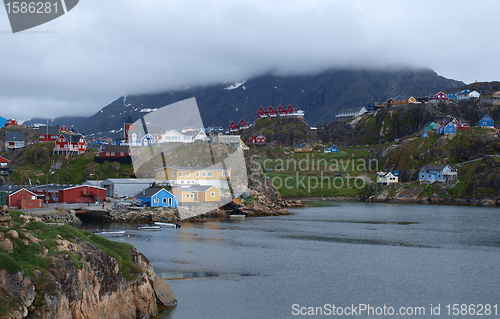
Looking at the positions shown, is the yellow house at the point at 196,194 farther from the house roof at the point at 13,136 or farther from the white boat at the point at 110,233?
the house roof at the point at 13,136

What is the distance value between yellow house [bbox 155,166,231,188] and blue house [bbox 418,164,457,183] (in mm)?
60321

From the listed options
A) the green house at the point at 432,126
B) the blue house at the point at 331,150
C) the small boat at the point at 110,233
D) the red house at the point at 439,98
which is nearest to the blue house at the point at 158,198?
the small boat at the point at 110,233

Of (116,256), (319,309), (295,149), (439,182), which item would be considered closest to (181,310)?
(116,256)

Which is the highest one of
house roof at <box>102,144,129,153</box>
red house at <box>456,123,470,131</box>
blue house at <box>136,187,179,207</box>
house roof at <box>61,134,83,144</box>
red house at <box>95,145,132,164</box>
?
red house at <box>456,123,470,131</box>

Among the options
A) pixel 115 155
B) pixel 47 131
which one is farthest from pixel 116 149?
pixel 47 131

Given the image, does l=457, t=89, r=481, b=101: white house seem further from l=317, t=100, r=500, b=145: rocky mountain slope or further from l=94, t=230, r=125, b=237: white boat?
l=94, t=230, r=125, b=237: white boat

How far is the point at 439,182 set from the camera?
12219 cm

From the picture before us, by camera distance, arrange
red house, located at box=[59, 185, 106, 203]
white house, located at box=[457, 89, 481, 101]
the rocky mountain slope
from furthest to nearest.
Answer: white house, located at box=[457, 89, 481, 101]
the rocky mountain slope
red house, located at box=[59, 185, 106, 203]

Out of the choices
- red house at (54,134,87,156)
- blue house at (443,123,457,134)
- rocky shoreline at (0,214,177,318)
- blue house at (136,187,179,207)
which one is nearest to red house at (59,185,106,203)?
blue house at (136,187,179,207)

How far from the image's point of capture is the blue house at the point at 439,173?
123519 mm

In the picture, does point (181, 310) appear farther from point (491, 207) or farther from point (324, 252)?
point (491, 207)

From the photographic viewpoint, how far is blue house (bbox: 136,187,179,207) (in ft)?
272
